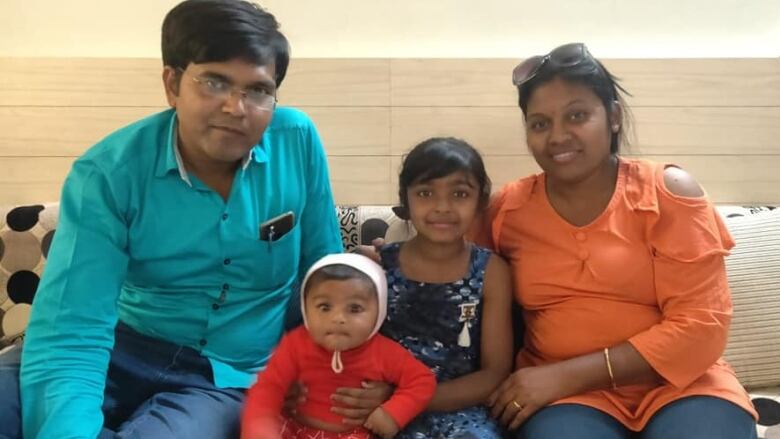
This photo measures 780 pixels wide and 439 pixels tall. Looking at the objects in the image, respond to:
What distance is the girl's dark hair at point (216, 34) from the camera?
127cm

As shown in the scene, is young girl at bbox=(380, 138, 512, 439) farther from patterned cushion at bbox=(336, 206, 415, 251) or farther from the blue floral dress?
patterned cushion at bbox=(336, 206, 415, 251)

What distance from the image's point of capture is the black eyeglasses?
140 centimetres

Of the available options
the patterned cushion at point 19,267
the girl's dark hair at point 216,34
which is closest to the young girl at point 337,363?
the girl's dark hair at point 216,34

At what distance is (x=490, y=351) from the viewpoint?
4.75ft

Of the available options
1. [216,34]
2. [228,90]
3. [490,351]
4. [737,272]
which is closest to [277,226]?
[228,90]

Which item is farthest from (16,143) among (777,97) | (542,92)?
(777,97)

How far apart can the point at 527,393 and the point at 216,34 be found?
950mm

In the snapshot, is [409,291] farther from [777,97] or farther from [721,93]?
[777,97]

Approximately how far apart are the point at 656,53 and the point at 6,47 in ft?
7.35

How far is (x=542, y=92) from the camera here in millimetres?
1398

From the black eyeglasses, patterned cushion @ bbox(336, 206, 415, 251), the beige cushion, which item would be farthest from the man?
the beige cushion

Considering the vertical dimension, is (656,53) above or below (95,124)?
above

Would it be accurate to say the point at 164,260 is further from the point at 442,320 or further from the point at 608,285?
the point at 608,285

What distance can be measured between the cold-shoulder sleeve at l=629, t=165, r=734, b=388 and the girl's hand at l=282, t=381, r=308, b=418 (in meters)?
0.69
